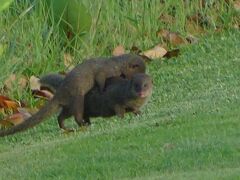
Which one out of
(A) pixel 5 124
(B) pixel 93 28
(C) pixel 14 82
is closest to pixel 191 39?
(B) pixel 93 28

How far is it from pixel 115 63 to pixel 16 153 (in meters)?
1.87

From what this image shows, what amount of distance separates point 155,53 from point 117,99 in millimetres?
2479

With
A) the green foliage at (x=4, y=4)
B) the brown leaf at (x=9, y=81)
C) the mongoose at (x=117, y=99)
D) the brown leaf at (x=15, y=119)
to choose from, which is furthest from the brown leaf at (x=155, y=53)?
the green foliage at (x=4, y=4)

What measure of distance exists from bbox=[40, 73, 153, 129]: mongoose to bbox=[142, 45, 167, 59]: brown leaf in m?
2.21

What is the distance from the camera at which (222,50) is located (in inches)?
470

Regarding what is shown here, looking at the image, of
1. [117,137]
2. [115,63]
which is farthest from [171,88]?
[117,137]

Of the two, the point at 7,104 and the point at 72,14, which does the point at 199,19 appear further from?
the point at 7,104

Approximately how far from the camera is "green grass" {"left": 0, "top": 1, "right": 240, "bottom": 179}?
733 centimetres

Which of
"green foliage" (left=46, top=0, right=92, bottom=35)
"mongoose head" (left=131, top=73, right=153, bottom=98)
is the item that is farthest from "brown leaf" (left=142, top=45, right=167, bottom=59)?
"mongoose head" (left=131, top=73, right=153, bottom=98)

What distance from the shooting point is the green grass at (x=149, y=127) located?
733cm

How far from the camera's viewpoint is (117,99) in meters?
9.54

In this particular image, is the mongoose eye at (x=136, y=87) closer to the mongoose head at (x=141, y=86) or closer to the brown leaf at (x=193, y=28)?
the mongoose head at (x=141, y=86)

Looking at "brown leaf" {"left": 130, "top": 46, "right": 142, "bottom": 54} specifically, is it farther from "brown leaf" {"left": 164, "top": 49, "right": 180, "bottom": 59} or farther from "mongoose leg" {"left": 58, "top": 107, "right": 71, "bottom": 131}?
"mongoose leg" {"left": 58, "top": 107, "right": 71, "bottom": 131}

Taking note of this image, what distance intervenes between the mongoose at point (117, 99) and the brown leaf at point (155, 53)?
2.21 meters
